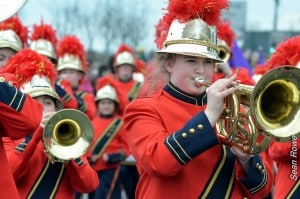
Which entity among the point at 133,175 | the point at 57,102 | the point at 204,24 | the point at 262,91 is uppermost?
the point at 204,24

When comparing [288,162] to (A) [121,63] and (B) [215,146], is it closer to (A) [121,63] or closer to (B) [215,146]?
(B) [215,146]

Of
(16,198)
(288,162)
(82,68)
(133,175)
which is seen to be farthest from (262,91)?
(133,175)

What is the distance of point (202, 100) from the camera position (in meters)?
4.07

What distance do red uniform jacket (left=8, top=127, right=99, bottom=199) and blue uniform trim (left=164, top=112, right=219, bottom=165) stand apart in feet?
5.24

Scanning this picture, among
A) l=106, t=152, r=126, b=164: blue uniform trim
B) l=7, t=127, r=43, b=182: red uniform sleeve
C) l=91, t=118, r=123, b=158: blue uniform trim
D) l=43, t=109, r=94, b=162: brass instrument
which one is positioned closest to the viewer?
l=7, t=127, r=43, b=182: red uniform sleeve

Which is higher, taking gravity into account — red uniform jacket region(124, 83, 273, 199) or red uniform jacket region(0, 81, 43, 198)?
red uniform jacket region(0, 81, 43, 198)

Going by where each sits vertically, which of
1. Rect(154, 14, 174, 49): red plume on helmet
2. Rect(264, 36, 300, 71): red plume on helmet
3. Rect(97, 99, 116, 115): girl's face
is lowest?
Rect(97, 99, 116, 115): girl's face

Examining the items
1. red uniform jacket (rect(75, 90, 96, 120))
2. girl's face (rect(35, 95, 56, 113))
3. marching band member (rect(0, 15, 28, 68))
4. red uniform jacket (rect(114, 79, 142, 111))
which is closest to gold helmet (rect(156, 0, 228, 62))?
girl's face (rect(35, 95, 56, 113))

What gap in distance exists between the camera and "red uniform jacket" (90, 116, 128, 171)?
31.6 ft

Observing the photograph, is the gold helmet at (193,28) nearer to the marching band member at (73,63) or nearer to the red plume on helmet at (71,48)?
the marching band member at (73,63)

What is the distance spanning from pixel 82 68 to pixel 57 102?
3.59 m

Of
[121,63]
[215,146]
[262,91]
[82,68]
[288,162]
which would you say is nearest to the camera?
[262,91]

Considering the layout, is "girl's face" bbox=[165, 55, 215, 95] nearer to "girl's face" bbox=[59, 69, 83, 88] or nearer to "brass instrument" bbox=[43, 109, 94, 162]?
"brass instrument" bbox=[43, 109, 94, 162]

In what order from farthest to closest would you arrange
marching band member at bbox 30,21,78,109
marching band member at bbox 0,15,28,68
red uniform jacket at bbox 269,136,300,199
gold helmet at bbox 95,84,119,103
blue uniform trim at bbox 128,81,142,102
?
blue uniform trim at bbox 128,81,142,102 → gold helmet at bbox 95,84,119,103 → marching band member at bbox 30,21,78,109 → marching band member at bbox 0,15,28,68 → red uniform jacket at bbox 269,136,300,199
